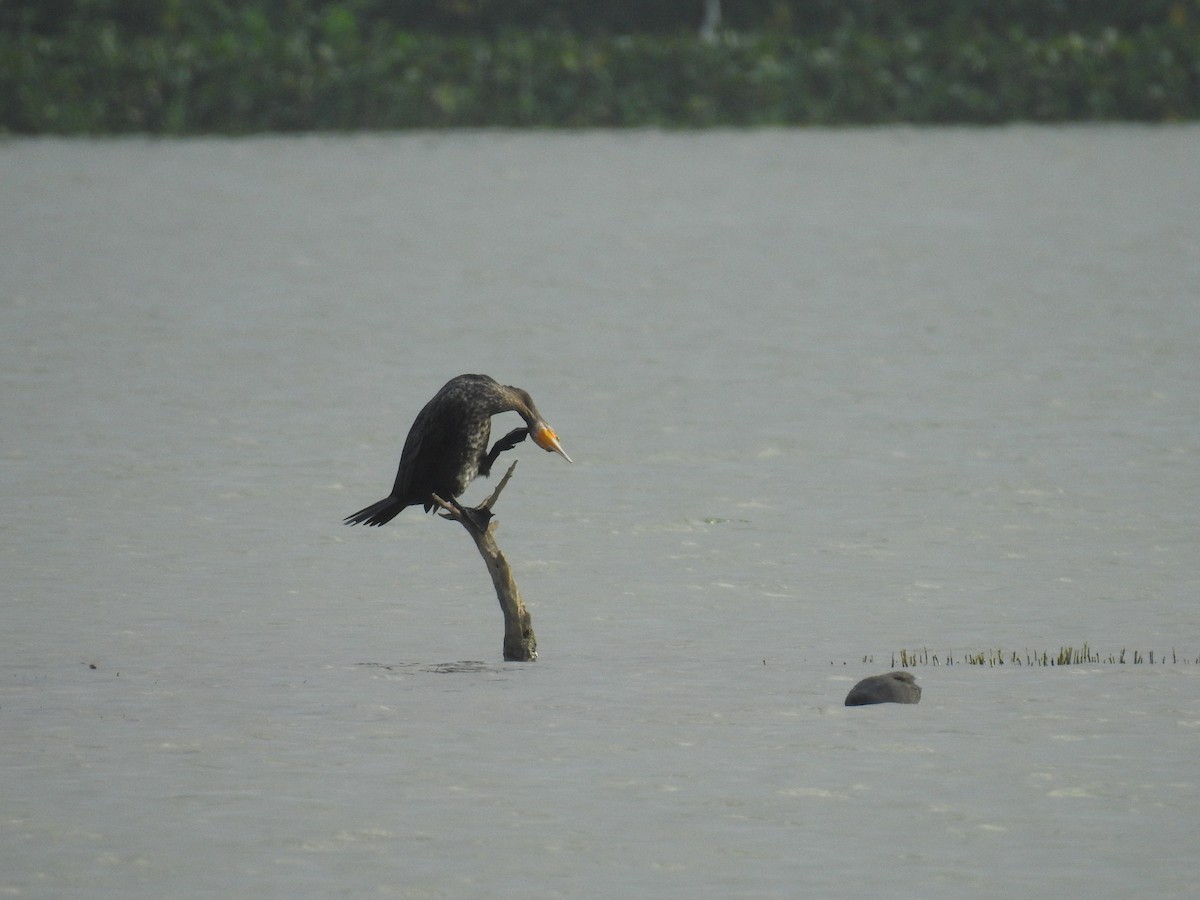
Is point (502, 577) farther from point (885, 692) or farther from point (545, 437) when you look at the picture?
point (885, 692)

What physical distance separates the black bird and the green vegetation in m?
1.68

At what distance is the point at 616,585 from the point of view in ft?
34.9

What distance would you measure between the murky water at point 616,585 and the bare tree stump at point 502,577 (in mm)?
195

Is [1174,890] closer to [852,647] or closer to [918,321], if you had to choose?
[852,647]

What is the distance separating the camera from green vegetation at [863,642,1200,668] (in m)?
8.98

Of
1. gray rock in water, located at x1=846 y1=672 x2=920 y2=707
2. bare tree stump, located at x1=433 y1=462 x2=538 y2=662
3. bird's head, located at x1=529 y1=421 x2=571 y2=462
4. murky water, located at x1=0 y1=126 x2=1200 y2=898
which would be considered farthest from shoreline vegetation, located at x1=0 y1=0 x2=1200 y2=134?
gray rock in water, located at x1=846 y1=672 x2=920 y2=707

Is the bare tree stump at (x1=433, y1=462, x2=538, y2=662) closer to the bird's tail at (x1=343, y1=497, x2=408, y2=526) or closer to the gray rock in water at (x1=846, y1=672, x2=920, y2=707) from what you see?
the bird's tail at (x1=343, y1=497, x2=408, y2=526)

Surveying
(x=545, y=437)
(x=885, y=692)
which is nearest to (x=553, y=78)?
(x=545, y=437)

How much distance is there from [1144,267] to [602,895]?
20.0m

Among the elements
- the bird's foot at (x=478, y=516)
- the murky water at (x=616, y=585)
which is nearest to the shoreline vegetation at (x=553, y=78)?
the murky water at (x=616, y=585)

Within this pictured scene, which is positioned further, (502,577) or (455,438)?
(502,577)

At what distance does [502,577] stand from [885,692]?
1.50 meters

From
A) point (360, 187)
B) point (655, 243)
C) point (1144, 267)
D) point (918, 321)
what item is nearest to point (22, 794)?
point (918, 321)

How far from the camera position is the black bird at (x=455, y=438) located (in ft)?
27.6
